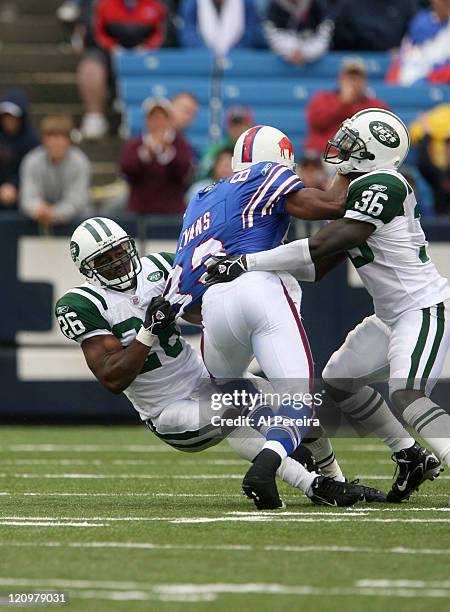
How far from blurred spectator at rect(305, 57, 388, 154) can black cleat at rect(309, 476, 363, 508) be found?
660 centimetres

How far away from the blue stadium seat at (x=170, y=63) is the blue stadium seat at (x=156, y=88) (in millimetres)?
123

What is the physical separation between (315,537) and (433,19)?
33.7 ft

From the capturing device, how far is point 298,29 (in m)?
14.8

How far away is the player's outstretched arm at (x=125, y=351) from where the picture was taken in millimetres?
6387

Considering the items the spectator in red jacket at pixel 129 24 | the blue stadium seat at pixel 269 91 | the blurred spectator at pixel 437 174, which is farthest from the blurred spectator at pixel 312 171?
the spectator in red jacket at pixel 129 24

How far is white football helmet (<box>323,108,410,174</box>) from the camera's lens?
6.68m

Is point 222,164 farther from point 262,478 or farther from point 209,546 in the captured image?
point 209,546

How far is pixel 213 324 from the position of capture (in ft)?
21.4

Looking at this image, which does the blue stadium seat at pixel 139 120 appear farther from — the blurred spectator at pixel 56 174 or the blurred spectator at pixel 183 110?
the blurred spectator at pixel 56 174

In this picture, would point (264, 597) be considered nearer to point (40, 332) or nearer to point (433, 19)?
point (40, 332)

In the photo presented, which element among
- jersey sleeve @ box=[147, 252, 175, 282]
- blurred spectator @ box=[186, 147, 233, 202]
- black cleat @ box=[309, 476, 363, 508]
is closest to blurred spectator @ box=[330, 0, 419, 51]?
blurred spectator @ box=[186, 147, 233, 202]

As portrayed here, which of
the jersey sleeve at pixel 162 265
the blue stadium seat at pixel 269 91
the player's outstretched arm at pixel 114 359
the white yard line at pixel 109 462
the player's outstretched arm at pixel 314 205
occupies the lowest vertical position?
the white yard line at pixel 109 462

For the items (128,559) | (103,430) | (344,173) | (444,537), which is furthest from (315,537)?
(103,430)

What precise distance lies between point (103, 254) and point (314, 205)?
1.03 m
